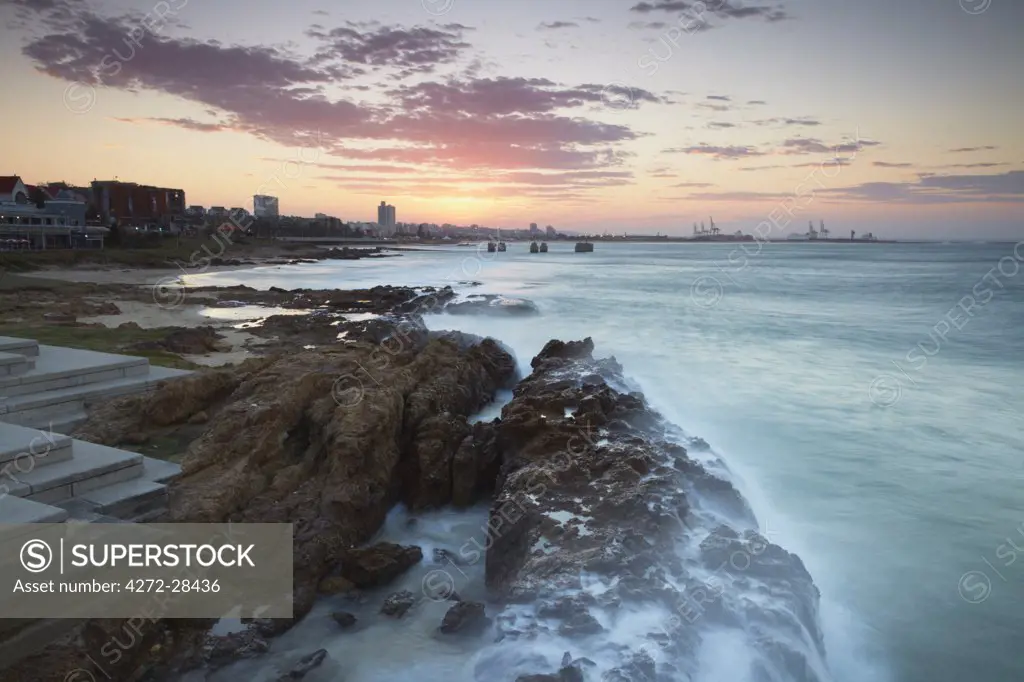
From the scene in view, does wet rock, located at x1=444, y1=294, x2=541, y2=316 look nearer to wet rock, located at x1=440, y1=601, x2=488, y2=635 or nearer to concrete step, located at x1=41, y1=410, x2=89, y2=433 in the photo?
concrete step, located at x1=41, y1=410, x2=89, y2=433

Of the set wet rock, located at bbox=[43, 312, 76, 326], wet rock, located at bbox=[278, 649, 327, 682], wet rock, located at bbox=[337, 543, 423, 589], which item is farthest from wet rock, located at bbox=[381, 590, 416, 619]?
wet rock, located at bbox=[43, 312, 76, 326]

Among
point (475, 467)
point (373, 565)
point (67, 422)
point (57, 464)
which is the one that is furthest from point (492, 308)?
point (57, 464)

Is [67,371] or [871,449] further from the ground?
[67,371]

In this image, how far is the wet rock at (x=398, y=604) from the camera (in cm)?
532

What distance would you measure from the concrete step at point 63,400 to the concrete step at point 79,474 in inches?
63.3

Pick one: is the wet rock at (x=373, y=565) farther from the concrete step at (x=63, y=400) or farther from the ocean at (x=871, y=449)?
the concrete step at (x=63, y=400)

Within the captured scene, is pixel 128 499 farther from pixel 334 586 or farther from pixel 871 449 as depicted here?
pixel 871 449

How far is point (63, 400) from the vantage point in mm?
7082

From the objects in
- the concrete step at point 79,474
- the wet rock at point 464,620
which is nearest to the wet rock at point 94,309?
the concrete step at point 79,474

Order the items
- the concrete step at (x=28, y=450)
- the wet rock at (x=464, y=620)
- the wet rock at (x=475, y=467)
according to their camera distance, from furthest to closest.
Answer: the wet rock at (x=475, y=467), the wet rock at (x=464, y=620), the concrete step at (x=28, y=450)

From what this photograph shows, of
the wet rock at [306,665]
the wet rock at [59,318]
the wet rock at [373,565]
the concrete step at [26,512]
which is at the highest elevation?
the concrete step at [26,512]

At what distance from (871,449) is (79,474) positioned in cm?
1075

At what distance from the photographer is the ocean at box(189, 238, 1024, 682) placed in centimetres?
570

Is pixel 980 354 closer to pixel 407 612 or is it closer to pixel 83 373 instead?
pixel 407 612
